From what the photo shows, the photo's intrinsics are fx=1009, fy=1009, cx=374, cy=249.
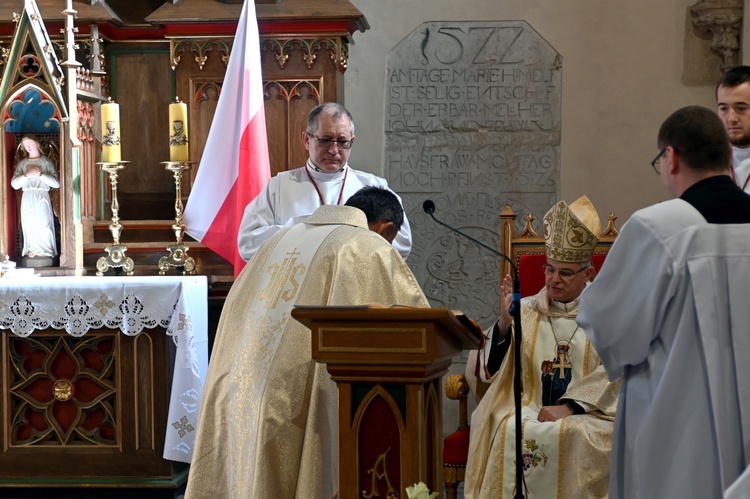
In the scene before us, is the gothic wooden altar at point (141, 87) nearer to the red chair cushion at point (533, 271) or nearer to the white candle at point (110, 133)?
the white candle at point (110, 133)

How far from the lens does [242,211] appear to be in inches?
228

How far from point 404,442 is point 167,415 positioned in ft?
8.81

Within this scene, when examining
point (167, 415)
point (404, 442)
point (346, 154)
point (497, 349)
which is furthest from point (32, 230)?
point (404, 442)

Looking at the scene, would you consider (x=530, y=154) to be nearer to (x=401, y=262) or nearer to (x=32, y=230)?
(x=32, y=230)

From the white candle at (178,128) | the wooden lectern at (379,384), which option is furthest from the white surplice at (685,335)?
the white candle at (178,128)

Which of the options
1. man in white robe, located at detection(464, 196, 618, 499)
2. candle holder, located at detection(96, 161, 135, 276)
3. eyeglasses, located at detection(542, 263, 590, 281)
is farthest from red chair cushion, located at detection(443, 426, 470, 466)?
candle holder, located at detection(96, 161, 135, 276)

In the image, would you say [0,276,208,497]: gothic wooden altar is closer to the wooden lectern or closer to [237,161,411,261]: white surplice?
[237,161,411,261]: white surplice

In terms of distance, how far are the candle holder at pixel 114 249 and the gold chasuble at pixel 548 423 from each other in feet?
7.87

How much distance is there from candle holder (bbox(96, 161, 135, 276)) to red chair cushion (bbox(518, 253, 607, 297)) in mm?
2275

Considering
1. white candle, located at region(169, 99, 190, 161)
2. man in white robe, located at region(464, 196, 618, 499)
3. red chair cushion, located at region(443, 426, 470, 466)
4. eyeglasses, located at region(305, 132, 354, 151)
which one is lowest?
red chair cushion, located at region(443, 426, 470, 466)

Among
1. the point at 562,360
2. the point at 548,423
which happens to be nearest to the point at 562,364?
the point at 562,360

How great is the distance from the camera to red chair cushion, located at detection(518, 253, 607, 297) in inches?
196

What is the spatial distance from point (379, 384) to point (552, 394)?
5.61 feet

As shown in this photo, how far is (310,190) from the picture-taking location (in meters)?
5.33
